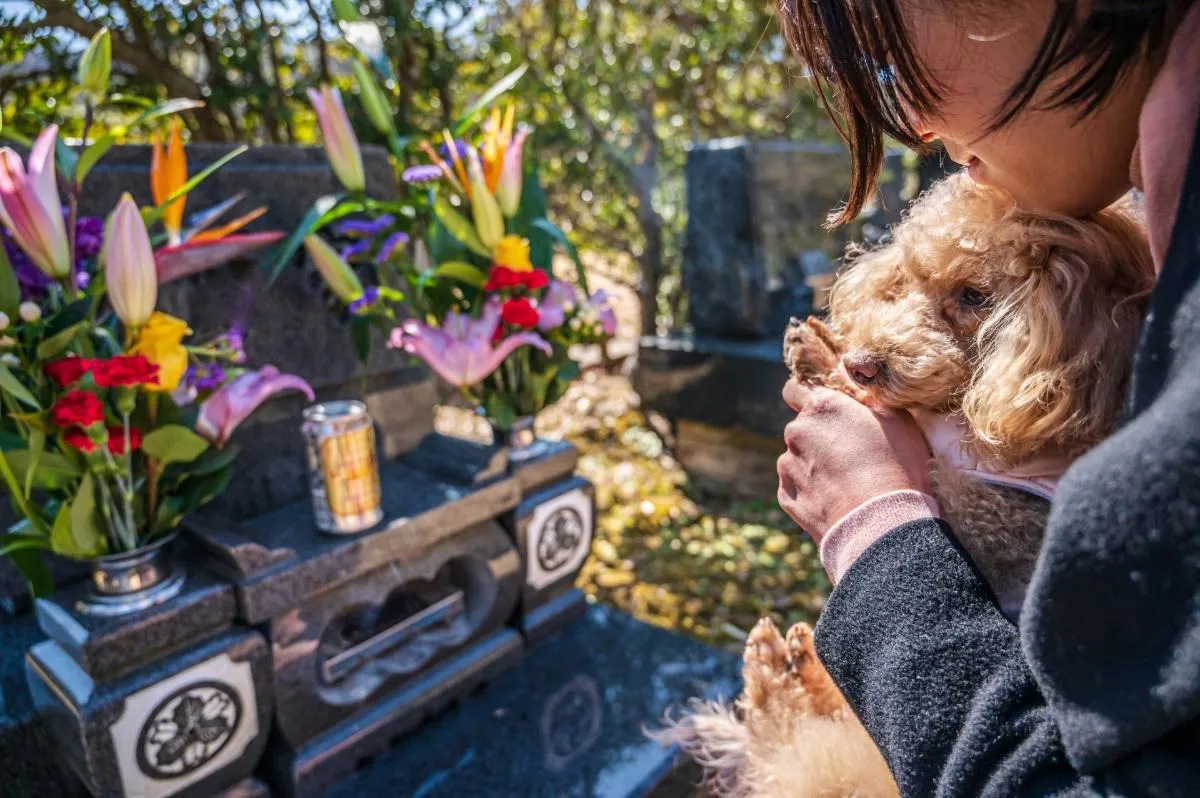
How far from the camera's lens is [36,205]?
1.54 meters

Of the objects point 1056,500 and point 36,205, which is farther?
point 36,205

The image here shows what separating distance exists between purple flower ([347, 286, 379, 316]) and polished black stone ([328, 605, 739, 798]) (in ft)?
4.00

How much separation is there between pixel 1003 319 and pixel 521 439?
5.74 ft

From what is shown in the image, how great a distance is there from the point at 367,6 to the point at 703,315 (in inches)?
114

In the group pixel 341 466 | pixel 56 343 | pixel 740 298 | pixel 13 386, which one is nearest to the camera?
pixel 13 386

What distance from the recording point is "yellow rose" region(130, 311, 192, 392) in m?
1.68

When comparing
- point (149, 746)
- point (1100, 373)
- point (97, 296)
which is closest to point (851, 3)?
point (1100, 373)

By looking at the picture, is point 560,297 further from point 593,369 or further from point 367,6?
point 593,369

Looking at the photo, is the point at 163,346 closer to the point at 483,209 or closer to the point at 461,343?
the point at 461,343

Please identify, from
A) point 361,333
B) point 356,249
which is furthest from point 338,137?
point 361,333

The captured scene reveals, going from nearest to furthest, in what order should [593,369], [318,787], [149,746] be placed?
[149,746]
[318,787]
[593,369]

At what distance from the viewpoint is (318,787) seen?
1965mm

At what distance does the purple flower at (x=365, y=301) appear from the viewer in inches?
88.2

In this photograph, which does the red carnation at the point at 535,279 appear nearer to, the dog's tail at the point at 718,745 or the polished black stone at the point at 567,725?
the polished black stone at the point at 567,725
